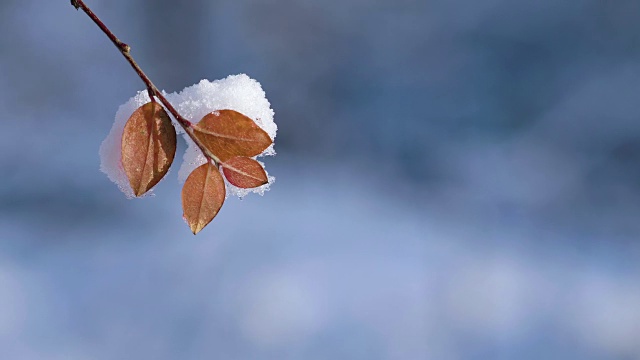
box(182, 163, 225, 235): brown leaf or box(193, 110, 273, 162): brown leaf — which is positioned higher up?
box(193, 110, 273, 162): brown leaf

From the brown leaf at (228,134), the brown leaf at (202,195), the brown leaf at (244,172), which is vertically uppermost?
the brown leaf at (228,134)

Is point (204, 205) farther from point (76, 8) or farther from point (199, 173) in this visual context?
point (76, 8)

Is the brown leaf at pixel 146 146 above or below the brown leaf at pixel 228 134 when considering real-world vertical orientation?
below

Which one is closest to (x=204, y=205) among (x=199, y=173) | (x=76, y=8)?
(x=199, y=173)

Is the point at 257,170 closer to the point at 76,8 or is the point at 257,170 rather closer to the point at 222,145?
the point at 222,145
